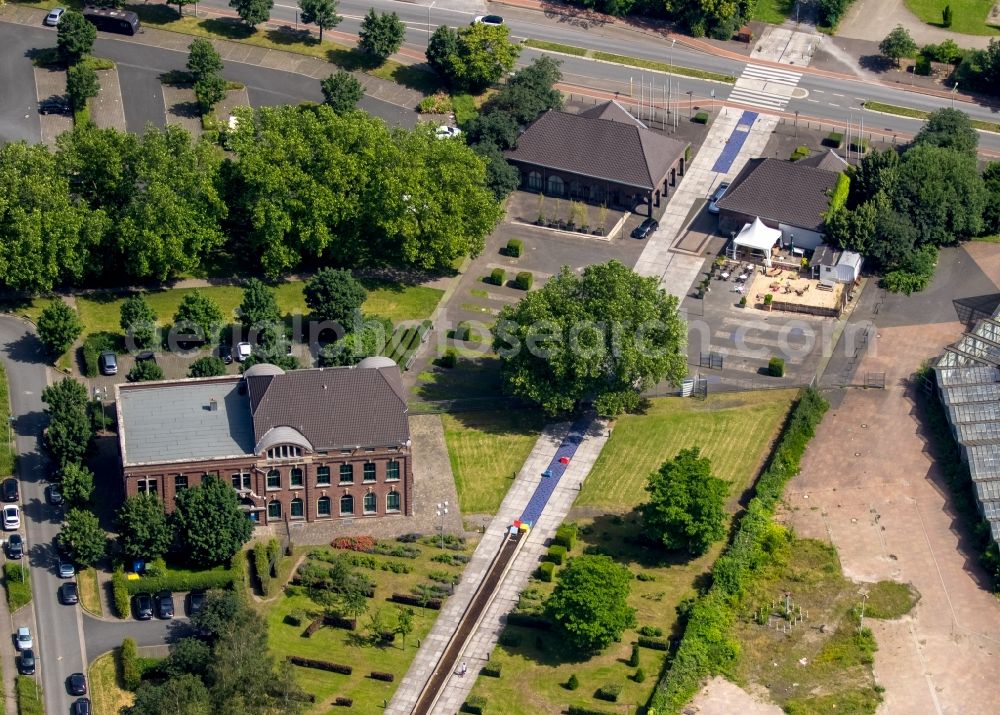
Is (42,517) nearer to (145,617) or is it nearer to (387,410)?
(145,617)

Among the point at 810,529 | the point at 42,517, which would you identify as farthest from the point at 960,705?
the point at 42,517

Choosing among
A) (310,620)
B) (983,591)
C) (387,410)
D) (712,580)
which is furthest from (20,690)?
(983,591)

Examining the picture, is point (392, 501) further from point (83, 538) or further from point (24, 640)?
point (24, 640)

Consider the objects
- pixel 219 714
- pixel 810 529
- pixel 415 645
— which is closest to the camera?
pixel 219 714

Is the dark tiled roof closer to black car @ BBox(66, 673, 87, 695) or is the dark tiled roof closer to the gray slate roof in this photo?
the gray slate roof

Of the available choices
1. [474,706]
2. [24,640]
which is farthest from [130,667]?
[474,706]

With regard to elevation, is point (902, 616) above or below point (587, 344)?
below

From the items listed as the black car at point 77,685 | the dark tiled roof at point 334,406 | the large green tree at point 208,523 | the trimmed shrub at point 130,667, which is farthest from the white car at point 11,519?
the dark tiled roof at point 334,406

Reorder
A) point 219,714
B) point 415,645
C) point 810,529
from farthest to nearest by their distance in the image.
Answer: point 810,529 → point 415,645 → point 219,714

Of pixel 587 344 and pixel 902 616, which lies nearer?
pixel 902 616
